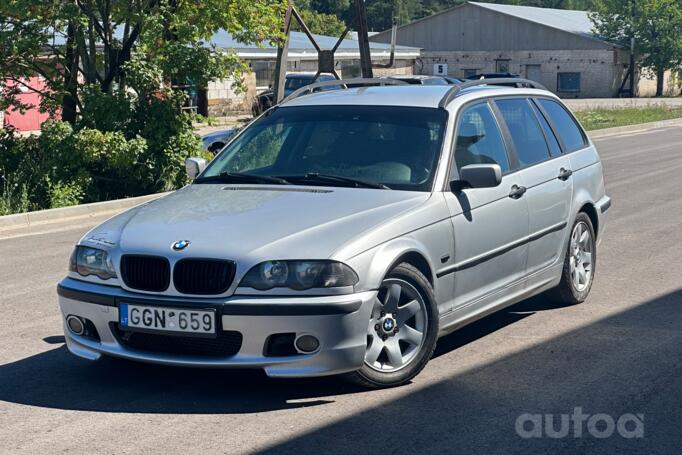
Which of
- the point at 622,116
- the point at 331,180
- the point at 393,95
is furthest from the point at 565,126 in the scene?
the point at 622,116

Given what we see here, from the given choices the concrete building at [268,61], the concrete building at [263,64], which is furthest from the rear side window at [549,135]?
the concrete building at [268,61]

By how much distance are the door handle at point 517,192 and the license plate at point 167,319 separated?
8.03 feet

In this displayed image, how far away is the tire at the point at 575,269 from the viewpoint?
8094 mm

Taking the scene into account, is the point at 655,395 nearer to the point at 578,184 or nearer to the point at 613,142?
the point at 578,184

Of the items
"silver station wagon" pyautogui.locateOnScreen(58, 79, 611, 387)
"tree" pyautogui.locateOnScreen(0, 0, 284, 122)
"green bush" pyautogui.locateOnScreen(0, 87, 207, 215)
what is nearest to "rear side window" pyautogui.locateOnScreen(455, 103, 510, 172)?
"silver station wagon" pyautogui.locateOnScreen(58, 79, 611, 387)

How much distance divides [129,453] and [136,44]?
1239 cm

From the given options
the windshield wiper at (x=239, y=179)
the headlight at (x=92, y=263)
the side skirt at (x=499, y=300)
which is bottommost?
the side skirt at (x=499, y=300)

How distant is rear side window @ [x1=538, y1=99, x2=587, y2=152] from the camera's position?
27.4 ft

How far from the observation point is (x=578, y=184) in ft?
26.9

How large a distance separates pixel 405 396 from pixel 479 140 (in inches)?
80.3

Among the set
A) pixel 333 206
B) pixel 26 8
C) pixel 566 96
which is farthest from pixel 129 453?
pixel 566 96

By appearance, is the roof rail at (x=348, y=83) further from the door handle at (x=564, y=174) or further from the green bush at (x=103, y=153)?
the green bush at (x=103, y=153)

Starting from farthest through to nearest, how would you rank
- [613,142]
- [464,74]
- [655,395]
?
[464,74] → [613,142] → [655,395]

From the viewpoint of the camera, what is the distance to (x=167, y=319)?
18.4 ft
